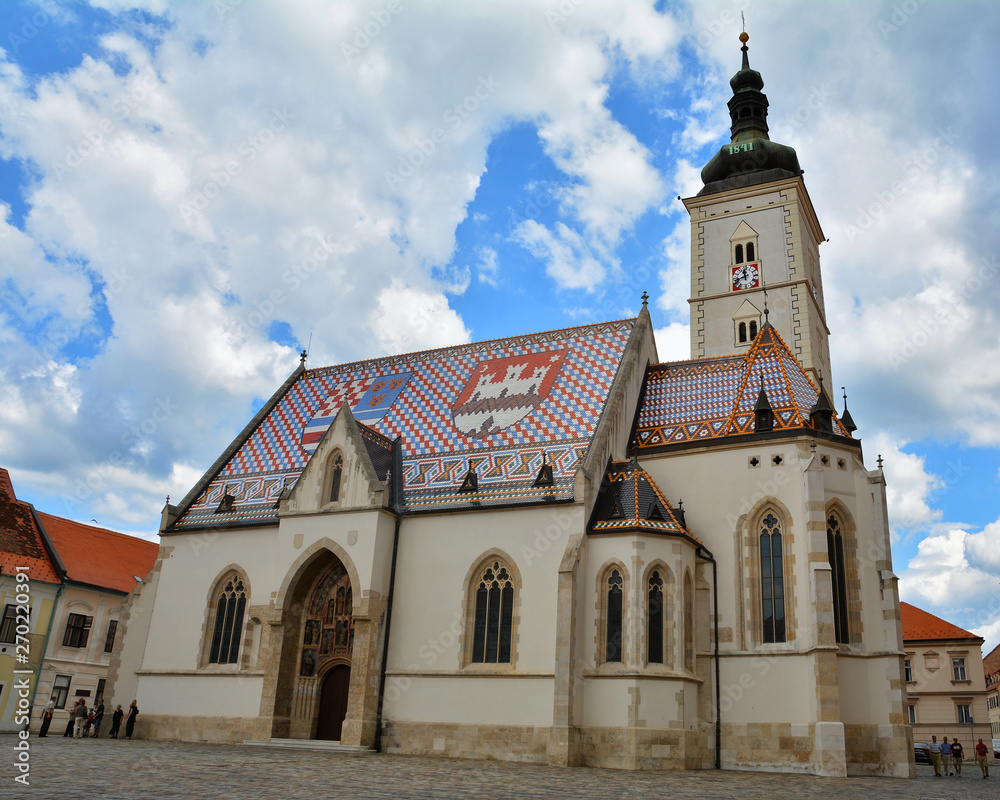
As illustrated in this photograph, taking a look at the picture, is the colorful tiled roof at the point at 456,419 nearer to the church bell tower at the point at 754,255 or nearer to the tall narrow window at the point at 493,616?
the tall narrow window at the point at 493,616

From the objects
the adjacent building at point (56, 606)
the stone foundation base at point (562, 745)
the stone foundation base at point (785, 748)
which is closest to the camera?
the stone foundation base at point (785, 748)

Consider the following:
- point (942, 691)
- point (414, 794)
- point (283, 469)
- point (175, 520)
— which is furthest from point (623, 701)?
point (942, 691)

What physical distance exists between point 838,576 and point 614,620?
6.22 meters

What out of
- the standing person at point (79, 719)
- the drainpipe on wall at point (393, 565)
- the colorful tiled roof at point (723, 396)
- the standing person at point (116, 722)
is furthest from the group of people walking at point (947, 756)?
the standing person at point (79, 719)

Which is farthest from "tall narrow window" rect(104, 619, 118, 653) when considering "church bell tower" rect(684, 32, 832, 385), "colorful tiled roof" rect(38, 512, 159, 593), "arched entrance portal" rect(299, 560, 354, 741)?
"church bell tower" rect(684, 32, 832, 385)

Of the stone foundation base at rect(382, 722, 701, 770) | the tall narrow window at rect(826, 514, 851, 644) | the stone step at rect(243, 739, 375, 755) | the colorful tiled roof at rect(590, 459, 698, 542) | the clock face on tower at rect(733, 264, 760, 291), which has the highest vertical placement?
the clock face on tower at rect(733, 264, 760, 291)

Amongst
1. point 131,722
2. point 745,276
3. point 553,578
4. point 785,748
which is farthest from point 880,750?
point 745,276

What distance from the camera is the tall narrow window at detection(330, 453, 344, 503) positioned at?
2486 cm

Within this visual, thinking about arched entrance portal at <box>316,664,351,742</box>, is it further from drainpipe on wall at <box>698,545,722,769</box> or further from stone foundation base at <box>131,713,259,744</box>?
drainpipe on wall at <box>698,545,722,769</box>

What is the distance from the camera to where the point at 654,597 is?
69.4 ft

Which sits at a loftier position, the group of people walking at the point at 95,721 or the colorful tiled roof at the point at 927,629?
the colorful tiled roof at the point at 927,629

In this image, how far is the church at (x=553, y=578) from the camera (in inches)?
797

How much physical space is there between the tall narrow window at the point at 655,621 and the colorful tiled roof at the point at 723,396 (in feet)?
16.2

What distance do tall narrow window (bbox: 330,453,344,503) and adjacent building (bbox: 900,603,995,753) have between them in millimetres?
33753
